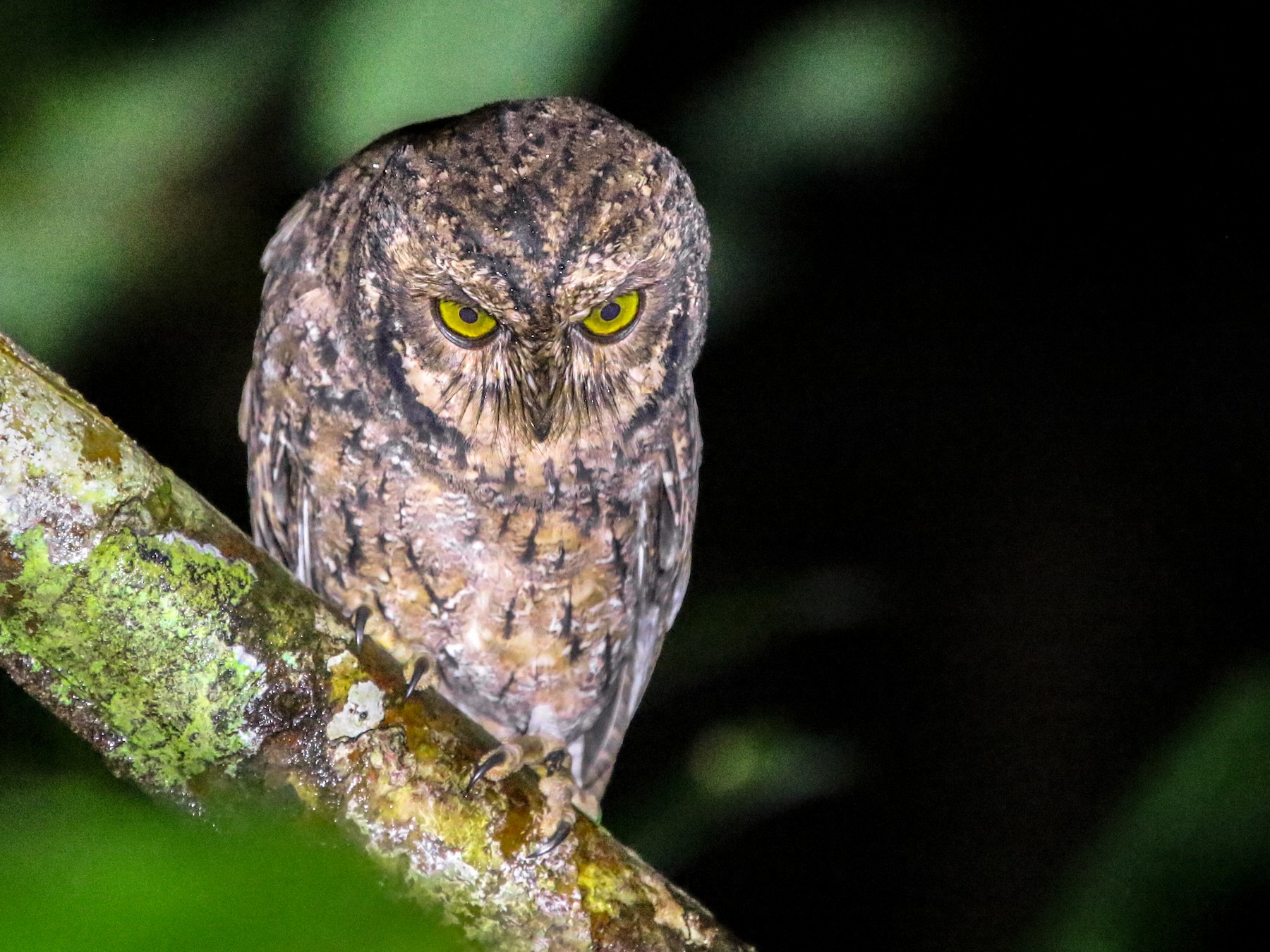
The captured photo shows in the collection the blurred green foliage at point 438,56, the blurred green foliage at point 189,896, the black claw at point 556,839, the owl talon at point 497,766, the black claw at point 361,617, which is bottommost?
the black claw at point 361,617

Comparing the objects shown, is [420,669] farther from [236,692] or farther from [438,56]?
[438,56]

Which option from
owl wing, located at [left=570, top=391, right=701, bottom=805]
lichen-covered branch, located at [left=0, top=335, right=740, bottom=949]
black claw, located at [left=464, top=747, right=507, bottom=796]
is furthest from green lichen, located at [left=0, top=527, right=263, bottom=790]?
owl wing, located at [left=570, top=391, right=701, bottom=805]

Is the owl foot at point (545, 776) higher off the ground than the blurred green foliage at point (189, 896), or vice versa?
the blurred green foliage at point (189, 896)

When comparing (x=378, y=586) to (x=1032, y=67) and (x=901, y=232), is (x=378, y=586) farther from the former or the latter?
(x=1032, y=67)

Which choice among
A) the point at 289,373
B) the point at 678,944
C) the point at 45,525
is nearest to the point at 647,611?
the point at 289,373

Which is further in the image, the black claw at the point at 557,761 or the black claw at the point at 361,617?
the black claw at the point at 361,617

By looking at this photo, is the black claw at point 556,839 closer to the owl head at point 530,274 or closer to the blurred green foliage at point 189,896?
the owl head at point 530,274

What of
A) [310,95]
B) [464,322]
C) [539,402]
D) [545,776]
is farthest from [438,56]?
[545,776]

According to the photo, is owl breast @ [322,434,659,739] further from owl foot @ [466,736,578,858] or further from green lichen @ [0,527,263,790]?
green lichen @ [0,527,263,790]

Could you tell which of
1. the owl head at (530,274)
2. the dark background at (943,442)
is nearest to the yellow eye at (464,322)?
the owl head at (530,274)
